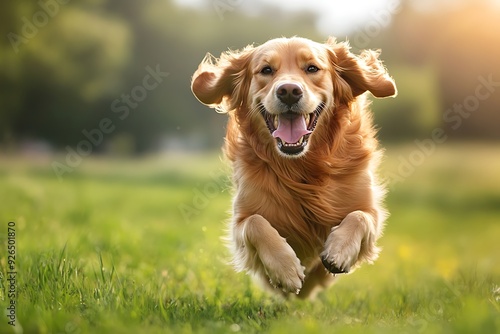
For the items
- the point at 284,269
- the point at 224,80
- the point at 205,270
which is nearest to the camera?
the point at 284,269

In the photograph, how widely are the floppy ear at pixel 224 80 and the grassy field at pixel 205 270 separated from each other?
0.58 m

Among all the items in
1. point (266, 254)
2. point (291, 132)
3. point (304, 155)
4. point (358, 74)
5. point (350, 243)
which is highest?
point (358, 74)

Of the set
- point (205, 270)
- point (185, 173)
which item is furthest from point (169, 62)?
point (205, 270)

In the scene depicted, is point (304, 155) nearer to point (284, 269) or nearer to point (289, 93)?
point (289, 93)

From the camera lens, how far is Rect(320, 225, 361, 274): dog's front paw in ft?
11.7

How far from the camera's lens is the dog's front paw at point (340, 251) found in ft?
11.7

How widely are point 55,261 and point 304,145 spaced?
1.63 m

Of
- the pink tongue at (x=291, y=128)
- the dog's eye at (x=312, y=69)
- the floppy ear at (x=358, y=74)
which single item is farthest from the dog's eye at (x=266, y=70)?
the floppy ear at (x=358, y=74)

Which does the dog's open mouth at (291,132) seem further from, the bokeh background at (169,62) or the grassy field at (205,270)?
the bokeh background at (169,62)

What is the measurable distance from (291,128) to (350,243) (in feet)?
2.61

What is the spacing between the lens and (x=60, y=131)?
19.9 meters

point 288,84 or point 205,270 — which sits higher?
point 288,84

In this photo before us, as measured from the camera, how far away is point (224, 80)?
457 centimetres

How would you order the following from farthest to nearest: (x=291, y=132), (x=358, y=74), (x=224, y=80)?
(x=224, y=80) < (x=358, y=74) < (x=291, y=132)
